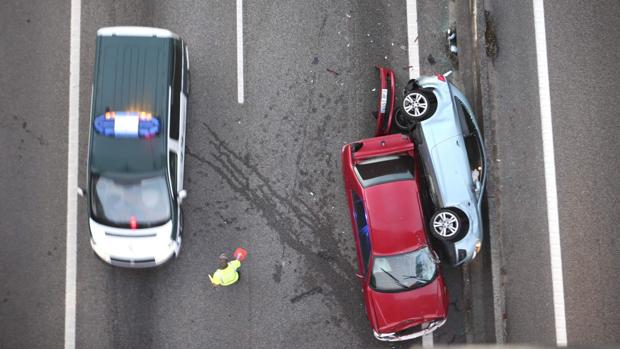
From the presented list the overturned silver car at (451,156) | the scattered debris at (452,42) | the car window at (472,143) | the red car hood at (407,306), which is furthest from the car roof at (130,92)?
the scattered debris at (452,42)

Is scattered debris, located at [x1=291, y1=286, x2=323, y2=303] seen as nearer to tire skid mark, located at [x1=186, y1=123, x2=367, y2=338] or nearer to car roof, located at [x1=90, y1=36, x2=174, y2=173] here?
tire skid mark, located at [x1=186, y1=123, x2=367, y2=338]

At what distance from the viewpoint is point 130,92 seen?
8008mm

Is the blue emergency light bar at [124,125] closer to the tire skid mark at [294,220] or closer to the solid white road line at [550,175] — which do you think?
the tire skid mark at [294,220]

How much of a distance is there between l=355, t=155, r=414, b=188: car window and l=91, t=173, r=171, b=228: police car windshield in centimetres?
331

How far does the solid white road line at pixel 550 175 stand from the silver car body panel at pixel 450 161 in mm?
1648

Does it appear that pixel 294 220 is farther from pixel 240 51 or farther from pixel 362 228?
pixel 240 51

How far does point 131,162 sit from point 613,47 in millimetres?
9067

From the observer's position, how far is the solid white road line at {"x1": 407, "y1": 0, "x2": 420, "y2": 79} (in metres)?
9.34

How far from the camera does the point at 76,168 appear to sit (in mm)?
9055

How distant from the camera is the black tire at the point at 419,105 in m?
8.39

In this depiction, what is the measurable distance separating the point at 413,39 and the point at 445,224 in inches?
142

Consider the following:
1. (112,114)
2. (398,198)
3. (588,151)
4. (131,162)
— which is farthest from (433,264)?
(112,114)

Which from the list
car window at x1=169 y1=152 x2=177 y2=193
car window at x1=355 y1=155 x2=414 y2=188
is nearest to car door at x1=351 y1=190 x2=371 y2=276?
car window at x1=355 y1=155 x2=414 y2=188

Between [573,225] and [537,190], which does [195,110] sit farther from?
[573,225]
